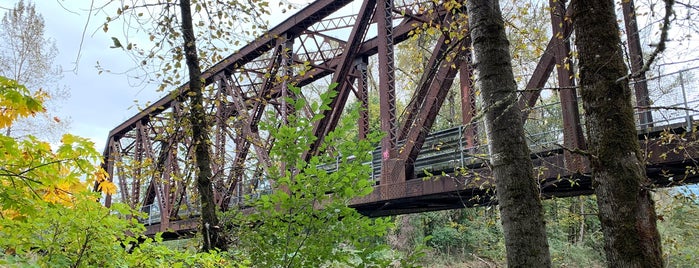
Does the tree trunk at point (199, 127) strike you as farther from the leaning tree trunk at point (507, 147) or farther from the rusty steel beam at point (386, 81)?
the rusty steel beam at point (386, 81)

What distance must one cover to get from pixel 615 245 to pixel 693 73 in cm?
481

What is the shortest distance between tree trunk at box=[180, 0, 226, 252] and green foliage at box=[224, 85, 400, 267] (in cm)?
116

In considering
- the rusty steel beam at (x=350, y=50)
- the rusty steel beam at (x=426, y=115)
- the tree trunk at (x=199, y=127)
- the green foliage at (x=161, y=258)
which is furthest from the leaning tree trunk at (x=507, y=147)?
the rusty steel beam at (x=350, y=50)

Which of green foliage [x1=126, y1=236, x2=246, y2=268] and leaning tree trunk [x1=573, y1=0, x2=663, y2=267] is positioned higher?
leaning tree trunk [x1=573, y1=0, x2=663, y2=267]

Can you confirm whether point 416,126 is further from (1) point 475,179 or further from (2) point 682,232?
(2) point 682,232

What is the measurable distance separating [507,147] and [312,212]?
1.47 meters

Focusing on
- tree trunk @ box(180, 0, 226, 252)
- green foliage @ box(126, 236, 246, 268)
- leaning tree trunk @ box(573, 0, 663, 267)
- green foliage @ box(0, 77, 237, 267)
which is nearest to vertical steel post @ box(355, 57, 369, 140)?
tree trunk @ box(180, 0, 226, 252)

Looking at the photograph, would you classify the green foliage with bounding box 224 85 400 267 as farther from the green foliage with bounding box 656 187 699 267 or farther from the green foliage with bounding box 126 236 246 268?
the green foliage with bounding box 656 187 699 267

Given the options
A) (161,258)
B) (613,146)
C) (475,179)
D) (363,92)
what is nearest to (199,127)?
(161,258)

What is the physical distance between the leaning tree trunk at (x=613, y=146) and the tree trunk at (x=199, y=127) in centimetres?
346

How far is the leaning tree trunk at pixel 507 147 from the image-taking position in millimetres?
2656

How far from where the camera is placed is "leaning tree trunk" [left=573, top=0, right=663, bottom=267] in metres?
1.95

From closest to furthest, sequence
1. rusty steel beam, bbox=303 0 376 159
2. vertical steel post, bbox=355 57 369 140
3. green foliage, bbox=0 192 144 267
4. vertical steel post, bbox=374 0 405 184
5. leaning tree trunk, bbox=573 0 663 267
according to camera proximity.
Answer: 1. leaning tree trunk, bbox=573 0 663 267
2. green foliage, bbox=0 192 144 267
3. vertical steel post, bbox=374 0 405 184
4. rusty steel beam, bbox=303 0 376 159
5. vertical steel post, bbox=355 57 369 140

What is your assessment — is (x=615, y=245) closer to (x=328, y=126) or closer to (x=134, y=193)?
(x=328, y=126)
